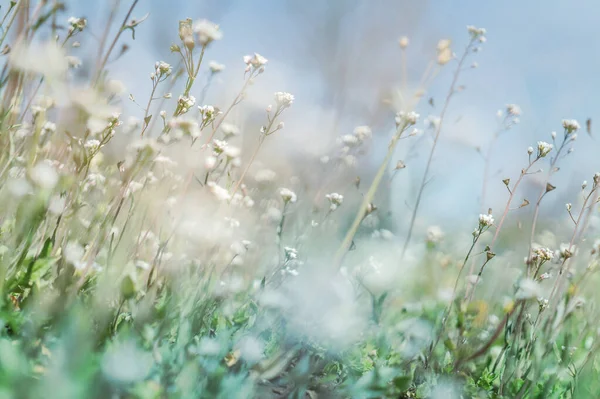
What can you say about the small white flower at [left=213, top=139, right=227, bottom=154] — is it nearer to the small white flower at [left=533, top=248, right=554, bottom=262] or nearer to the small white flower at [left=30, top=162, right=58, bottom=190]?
the small white flower at [left=30, top=162, right=58, bottom=190]

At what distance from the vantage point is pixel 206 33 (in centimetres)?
134

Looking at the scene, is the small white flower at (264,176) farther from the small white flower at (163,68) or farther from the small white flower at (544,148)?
the small white flower at (544,148)

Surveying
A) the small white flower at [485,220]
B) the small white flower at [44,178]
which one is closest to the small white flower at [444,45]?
the small white flower at [485,220]

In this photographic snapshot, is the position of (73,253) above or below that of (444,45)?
below

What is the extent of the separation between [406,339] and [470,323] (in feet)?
0.85

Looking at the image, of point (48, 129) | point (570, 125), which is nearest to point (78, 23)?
point (48, 129)

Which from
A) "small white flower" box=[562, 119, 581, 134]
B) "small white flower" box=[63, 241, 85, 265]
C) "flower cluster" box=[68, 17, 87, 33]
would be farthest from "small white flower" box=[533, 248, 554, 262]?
"flower cluster" box=[68, 17, 87, 33]

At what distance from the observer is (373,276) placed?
2.13 m

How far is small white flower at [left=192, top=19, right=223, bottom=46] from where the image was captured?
1.34 meters

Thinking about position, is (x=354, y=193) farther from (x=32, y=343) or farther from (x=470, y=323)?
(x=32, y=343)

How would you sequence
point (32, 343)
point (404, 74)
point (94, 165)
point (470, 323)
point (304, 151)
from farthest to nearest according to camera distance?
point (304, 151) < point (404, 74) < point (470, 323) < point (94, 165) < point (32, 343)

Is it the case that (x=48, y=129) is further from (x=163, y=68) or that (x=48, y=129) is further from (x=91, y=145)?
(x=163, y=68)

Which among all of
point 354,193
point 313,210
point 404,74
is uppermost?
point 404,74

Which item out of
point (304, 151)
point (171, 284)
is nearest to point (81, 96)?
point (171, 284)
